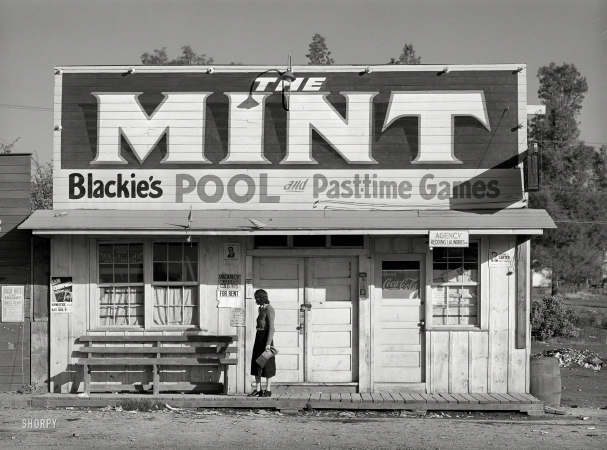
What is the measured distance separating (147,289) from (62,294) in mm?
1402

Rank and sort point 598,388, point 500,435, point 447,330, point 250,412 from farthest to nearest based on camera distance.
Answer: point 598,388 < point 447,330 < point 250,412 < point 500,435

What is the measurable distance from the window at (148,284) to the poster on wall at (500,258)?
4.92 metres

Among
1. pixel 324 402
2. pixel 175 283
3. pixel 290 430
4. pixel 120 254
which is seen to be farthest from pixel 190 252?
pixel 290 430

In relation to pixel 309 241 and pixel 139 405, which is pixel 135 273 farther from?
pixel 309 241

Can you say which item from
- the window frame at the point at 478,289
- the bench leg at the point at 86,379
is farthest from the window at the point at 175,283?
the window frame at the point at 478,289

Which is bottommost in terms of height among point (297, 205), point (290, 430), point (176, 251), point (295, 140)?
point (290, 430)

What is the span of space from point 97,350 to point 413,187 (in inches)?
230

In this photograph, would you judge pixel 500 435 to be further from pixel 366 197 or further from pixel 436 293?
pixel 366 197

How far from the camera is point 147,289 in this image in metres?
13.9

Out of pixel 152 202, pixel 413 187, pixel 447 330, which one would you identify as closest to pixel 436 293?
pixel 447 330

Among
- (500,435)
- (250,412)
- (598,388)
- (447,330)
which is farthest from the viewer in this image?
(598,388)

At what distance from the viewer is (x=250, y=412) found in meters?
12.9

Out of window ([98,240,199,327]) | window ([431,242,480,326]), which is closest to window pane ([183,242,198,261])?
window ([98,240,199,327])

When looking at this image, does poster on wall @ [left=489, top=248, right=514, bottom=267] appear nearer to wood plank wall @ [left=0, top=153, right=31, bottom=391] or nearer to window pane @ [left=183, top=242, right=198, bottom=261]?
window pane @ [left=183, top=242, right=198, bottom=261]
